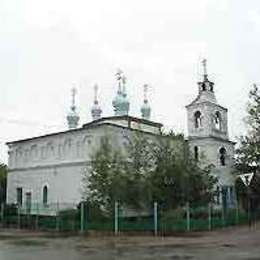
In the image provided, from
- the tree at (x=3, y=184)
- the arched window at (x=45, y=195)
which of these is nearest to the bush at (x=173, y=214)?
the arched window at (x=45, y=195)

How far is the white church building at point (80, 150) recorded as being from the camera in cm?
3738

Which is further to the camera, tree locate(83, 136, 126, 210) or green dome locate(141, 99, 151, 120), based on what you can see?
green dome locate(141, 99, 151, 120)

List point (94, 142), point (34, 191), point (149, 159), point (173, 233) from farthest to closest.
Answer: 1. point (34, 191)
2. point (94, 142)
3. point (149, 159)
4. point (173, 233)

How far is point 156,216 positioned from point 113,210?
289 cm

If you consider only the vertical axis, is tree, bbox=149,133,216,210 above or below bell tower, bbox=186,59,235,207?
below

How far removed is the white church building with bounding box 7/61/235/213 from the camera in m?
37.4

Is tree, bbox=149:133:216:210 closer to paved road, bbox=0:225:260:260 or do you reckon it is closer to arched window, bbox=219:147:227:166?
paved road, bbox=0:225:260:260

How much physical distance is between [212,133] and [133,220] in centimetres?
1822

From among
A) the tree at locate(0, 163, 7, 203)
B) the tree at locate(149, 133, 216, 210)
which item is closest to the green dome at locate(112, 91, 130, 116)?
the tree at locate(0, 163, 7, 203)

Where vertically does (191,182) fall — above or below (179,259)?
above

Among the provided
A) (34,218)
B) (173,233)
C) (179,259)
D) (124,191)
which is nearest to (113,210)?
(124,191)

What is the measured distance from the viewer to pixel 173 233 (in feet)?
85.1

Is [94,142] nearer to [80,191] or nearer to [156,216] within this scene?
[80,191]

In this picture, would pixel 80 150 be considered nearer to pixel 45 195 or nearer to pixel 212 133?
pixel 45 195
